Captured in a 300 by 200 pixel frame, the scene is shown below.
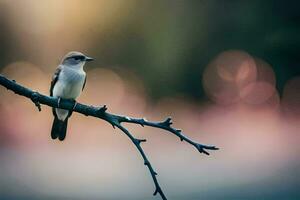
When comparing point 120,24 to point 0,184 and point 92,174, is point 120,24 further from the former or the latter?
point 0,184

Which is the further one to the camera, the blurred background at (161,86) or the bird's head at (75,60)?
the blurred background at (161,86)

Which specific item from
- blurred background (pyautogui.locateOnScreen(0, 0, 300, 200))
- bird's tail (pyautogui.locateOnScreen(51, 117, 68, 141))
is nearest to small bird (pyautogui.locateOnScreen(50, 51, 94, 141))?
bird's tail (pyautogui.locateOnScreen(51, 117, 68, 141))

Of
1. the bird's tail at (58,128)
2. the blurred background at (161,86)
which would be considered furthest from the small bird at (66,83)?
the blurred background at (161,86)

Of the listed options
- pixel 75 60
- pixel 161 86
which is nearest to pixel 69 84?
pixel 75 60

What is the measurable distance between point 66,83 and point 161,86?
10.9 meters

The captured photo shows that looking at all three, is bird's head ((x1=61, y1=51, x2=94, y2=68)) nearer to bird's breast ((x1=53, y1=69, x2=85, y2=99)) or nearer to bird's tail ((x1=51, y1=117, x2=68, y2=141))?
bird's breast ((x1=53, y1=69, x2=85, y2=99))

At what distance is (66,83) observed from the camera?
121 inches

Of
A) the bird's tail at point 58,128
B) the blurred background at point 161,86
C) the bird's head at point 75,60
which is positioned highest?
the blurred background at point 161,86

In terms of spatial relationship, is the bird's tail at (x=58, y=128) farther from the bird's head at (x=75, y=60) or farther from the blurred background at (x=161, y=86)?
the blurred background at (x=161, y=86)

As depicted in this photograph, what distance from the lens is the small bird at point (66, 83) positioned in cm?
303

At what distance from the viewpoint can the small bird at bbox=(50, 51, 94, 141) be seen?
303cm

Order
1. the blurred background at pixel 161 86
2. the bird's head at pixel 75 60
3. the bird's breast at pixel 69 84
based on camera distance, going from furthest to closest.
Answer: the blurred background at pixel 161 86 → the bird's head at pixel 75 60 → the bird's breast at pixel 69 84

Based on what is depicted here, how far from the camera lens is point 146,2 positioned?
44.8 ft

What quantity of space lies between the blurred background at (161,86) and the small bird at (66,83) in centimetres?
688
